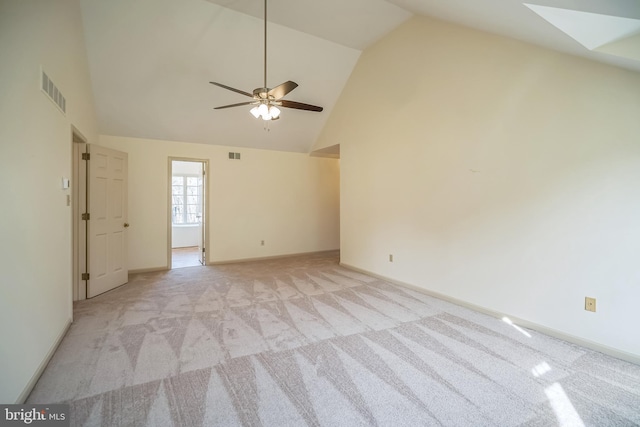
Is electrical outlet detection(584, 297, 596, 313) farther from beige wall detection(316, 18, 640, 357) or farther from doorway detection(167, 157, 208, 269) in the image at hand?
doorway detection(167, 157, 208, 269)

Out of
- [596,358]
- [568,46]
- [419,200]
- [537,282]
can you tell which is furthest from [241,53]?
[596,358]

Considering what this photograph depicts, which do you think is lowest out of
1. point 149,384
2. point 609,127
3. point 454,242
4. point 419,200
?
point 149,384

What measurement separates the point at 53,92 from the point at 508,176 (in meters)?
Result: 4.51

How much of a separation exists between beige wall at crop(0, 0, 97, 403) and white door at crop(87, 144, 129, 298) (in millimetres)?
1101

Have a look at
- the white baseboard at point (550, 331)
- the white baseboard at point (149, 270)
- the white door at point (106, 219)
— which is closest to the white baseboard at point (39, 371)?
the white door at point (106, 219)

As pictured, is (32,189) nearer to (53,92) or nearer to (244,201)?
(53,92)

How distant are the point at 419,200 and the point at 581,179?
5.81 ft

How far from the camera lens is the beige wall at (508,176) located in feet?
7.44

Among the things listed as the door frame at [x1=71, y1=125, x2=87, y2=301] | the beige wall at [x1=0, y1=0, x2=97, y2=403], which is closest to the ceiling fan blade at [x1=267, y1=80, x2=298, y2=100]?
the beige wall at [x1=0, y1=0, x2=97, y2=403]

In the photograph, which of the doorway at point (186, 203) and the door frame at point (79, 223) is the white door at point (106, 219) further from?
the doorway at point (186, 203)

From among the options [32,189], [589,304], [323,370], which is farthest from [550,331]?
[32,189]

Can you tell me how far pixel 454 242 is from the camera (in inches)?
137

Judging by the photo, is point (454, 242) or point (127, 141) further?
point (127, 141)

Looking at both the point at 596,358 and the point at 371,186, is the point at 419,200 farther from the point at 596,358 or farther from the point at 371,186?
the point at 596,358
